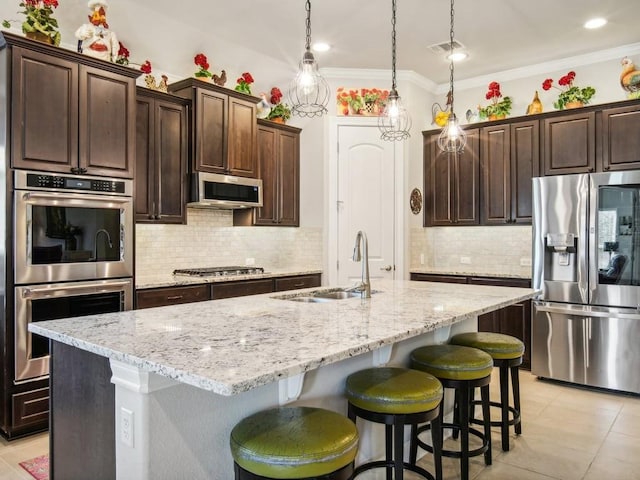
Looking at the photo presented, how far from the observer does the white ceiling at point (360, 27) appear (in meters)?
3.85

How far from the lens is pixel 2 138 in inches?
116

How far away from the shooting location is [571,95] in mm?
4559

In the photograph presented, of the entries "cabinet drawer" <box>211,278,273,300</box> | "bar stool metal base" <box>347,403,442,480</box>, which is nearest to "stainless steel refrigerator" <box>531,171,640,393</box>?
"cabinet drawer" <box>211,278,273,300</box>

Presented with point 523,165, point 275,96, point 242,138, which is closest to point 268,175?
point 242,138

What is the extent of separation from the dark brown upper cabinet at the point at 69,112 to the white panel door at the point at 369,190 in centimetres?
243

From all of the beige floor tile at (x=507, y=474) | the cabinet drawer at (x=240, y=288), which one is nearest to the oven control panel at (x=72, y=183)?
the cabinet drawer at (x=240, y=288)

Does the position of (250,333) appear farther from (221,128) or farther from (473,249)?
(473,249)

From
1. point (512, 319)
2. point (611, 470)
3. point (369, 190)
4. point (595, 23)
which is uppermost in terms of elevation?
point (595, 23)

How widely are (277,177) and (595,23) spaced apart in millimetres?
3257

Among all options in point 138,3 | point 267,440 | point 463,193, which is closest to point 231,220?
point 138,3

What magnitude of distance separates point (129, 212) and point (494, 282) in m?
3.42

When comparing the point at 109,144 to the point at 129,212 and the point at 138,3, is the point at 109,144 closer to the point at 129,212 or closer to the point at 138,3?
the point at 129,212

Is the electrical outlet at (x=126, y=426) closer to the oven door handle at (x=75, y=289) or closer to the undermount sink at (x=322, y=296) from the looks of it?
the undermount sink at (x=322, y=296)

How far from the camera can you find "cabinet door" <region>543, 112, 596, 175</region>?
4402 mm
